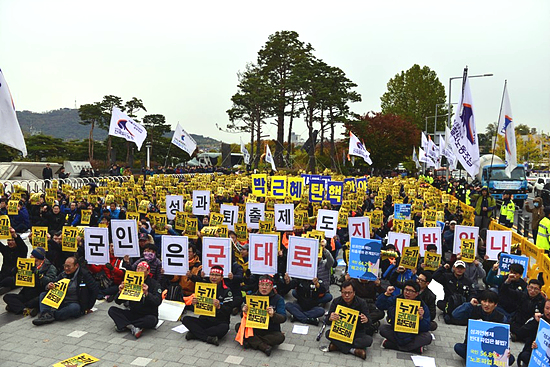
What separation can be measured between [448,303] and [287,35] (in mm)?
47287

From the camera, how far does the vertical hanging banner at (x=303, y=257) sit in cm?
779

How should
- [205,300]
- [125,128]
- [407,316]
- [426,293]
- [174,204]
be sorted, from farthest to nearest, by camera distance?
[125,128], [174,204], [426,293], [205,300], [407,316]

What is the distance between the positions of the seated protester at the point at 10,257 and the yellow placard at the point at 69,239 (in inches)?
35.8

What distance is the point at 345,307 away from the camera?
270 inches

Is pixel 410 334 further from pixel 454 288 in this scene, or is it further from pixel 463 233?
pixel 463 233

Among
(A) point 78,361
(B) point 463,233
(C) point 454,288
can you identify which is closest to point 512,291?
(C) point 454,288

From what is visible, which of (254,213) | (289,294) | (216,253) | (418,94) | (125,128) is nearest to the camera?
(216,253)

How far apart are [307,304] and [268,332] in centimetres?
151

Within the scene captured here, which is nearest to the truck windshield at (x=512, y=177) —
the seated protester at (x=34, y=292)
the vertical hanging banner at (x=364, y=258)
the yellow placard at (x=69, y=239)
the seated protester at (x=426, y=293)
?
the seated protester at (x=426, y=293)

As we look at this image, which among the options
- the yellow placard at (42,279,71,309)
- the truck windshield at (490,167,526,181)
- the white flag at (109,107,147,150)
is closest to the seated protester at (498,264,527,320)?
the yellow placard at (42,279,71,309)

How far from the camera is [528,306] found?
23.8 ft

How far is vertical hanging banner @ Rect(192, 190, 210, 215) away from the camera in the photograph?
14.1 m

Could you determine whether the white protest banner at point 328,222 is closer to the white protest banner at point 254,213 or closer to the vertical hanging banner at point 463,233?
the white protest banner at point 254,213

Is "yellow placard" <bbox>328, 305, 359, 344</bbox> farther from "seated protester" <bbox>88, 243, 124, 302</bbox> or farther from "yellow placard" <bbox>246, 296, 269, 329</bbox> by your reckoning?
"seated protester" <bbox>88, 243, 124, 302</bbox>
